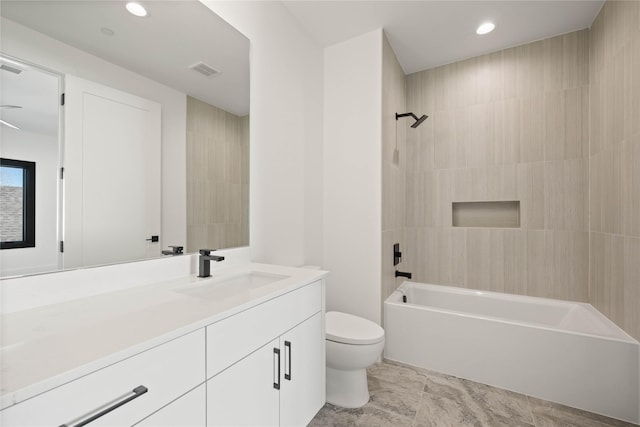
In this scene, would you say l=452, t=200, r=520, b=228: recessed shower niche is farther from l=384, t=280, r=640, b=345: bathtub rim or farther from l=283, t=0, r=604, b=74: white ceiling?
l=283, t=0, r=604, b=74: white ceiling

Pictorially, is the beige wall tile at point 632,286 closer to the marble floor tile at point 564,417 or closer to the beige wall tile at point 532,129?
the marble floor tile at point 564,417

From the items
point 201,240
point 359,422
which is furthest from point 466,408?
point 201,240

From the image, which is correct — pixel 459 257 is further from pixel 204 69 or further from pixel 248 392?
pixel 204 69

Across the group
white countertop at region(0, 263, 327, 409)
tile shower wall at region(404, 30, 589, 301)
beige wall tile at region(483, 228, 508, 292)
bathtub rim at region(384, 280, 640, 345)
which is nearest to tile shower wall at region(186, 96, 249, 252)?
white countertop at region(0, 263, 327, 409)

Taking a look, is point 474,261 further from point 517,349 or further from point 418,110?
point 418,110

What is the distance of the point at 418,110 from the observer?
291 centimetres

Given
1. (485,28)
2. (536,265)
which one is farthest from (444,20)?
(536,265)

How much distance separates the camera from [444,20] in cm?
215

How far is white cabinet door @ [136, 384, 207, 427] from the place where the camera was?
0.72 m

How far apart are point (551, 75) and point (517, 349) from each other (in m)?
2.19

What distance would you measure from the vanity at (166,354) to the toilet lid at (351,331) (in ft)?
0.91

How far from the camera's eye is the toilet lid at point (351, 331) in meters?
1.66

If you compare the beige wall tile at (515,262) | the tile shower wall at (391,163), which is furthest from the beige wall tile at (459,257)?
the tile shower wall at (391,163)

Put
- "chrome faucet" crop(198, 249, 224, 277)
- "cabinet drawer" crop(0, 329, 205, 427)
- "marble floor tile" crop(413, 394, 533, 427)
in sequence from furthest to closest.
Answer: "marble floor tile" crop(413, 394, 533, 427), "chrome faucet" crop(198, 249, 224, 277), "cabinet drawer" crop(0, 329, 205, 427)
